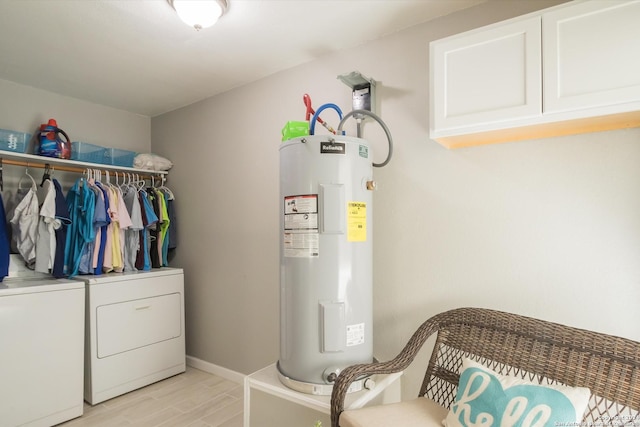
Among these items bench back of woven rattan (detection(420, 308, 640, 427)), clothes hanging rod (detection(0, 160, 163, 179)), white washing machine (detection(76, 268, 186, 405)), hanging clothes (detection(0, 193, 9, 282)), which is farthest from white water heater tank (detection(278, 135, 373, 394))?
clothes hanging rod (detection(0, 160, 163, 179))

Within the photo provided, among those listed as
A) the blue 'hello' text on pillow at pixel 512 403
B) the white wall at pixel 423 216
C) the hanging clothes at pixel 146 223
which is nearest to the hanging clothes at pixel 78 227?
the hanging clothes at pixel 146 223

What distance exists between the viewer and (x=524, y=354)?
137 centimetres

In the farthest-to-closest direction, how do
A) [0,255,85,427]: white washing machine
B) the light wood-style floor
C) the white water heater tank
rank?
the light wood-style floor, [0,255,85,427]: white washing machine, the white water heater tank

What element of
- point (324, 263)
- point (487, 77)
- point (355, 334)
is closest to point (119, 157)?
point (324, 263)

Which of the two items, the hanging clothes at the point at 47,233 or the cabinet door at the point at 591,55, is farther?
the hanging clothes at the point at 47,233

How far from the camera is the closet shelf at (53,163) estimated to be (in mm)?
2480

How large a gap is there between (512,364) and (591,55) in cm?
123

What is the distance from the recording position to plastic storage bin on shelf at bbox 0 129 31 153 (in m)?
2.48

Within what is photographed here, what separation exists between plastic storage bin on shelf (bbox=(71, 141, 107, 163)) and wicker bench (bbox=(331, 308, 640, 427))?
286 cm

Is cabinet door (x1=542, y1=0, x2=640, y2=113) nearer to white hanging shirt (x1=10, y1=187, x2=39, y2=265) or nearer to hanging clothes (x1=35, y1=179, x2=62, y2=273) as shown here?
hanging clothes (x1=35, y1=179, x2=62, y2=273)

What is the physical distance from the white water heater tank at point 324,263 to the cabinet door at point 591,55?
2.73ft

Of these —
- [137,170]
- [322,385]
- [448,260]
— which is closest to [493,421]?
[322,385]

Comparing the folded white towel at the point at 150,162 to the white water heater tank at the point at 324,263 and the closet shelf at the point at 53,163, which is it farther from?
the white water heater tank at the point at 324,263

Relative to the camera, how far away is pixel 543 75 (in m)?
1.33
